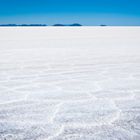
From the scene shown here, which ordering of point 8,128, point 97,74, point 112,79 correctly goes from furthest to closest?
point 97,74 < point 112,79 < point 8,128

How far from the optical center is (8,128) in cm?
172

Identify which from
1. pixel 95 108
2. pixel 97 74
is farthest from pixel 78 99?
pixel 97 74

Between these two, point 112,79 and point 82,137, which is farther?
point 112,79

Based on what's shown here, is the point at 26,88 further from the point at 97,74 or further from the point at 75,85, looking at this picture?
the point at 97,74

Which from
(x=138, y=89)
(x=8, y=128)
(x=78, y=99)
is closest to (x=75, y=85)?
(x=78, y=99)

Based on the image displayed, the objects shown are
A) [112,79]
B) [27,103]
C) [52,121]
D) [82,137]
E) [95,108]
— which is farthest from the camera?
[112,79]

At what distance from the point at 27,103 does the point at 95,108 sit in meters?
0.66

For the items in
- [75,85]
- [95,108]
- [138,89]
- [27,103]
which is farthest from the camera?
[75,85]

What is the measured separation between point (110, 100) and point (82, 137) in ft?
2.72

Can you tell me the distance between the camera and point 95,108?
211cm

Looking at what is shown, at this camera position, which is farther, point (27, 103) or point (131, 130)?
point (27, 103)

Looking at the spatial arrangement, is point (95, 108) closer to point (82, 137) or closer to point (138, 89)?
point (82, 137)

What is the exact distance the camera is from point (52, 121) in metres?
1.83

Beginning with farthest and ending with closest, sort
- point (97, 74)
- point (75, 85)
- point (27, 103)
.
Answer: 1. point (97, 74)
2. point (75, 85)
3. point (27, 103)
